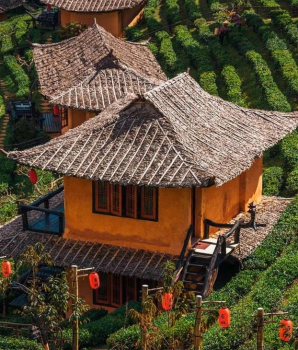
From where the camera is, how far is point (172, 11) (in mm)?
60312

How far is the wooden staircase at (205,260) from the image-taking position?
92.4 feet

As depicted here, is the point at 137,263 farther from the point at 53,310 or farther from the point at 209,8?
the point at 209,8

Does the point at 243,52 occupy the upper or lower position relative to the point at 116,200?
upper

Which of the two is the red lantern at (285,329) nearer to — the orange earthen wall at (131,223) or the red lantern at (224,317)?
the red lantern at (224,317)

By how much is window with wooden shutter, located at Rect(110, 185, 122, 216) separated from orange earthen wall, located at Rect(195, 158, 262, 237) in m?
2.23

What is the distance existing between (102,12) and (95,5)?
1.75ft

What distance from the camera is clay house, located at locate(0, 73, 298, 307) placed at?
2853cm

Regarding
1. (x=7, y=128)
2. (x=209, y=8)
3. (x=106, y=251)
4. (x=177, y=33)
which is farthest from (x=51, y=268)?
(x=209, y=8)

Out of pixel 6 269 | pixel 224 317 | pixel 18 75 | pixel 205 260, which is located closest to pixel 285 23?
pixel 18 75

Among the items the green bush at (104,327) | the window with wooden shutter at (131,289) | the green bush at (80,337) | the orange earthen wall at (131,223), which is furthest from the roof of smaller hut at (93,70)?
the green bush at (80,337)

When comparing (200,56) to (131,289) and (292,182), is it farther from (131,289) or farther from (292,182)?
(131,289)

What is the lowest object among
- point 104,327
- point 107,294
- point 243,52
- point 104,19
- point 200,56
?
point 107,294

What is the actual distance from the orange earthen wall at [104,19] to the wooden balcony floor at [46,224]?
27.2 m

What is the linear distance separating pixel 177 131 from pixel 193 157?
4.08 feet
